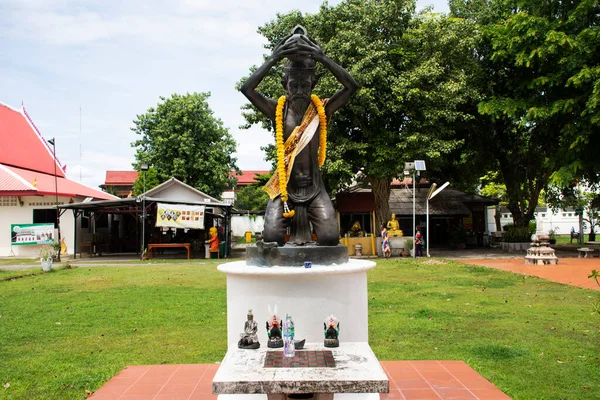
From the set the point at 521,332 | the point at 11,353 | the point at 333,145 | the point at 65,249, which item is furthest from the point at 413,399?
the point at 65,249

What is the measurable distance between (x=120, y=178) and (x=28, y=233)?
34.8 metres

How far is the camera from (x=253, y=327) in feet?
13.6

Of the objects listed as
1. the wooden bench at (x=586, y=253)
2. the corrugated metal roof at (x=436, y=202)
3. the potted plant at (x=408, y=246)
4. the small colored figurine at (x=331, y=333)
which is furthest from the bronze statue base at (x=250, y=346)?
the corrugated metal roof at (x=436, y=202)

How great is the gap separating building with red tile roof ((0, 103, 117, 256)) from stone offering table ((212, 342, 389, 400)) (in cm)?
2082

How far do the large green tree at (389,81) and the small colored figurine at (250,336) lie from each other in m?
14.7

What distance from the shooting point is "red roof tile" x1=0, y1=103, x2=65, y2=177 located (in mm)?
28594

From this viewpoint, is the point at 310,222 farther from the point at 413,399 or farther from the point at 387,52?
the point at 387,52

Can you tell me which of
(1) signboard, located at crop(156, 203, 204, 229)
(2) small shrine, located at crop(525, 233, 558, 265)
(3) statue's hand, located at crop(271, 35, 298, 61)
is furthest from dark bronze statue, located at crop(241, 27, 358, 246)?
(1) signboard, located at crop(156, 203, 204, 229)

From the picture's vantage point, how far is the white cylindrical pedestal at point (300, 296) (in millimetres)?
4496

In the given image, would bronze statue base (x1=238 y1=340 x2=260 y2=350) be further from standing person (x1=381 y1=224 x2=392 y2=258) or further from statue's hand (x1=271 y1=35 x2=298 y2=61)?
standing person (x1=381 y1=224 x2=392 y2=258)

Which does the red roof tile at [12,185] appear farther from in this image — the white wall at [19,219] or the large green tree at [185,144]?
the large green tree at [185,144]

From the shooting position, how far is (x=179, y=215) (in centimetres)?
2161

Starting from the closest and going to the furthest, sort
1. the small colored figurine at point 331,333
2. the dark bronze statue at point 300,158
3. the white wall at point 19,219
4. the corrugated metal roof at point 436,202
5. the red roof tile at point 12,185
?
1. the small colored figurine at point 331,333
2. the dark bronze statue at point 300,158
3. the red roof tile at point 12,185
4. the white wall at point 19,219
5. the corrugated metal roof at point 436,202

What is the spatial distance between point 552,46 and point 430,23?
15.4ft
